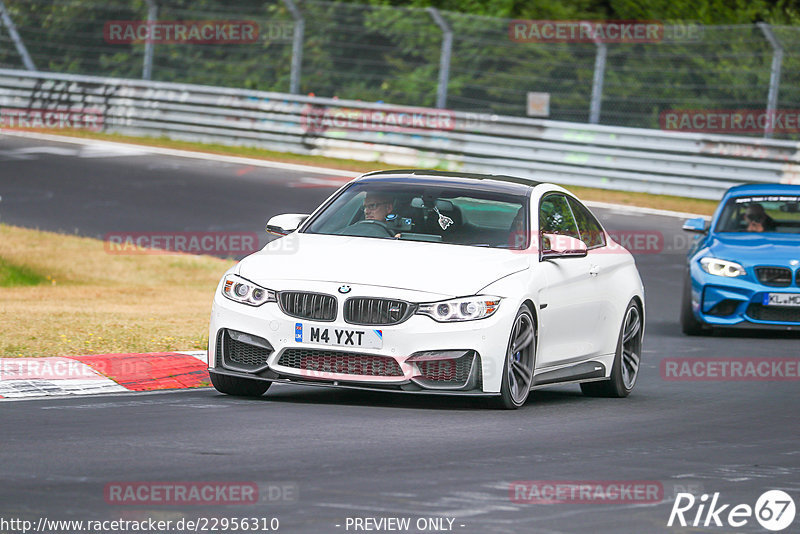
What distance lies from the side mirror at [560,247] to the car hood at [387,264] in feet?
0.88

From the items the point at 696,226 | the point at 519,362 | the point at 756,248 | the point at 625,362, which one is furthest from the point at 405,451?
the point at 696,226

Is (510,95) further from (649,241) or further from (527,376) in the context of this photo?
(527,376)

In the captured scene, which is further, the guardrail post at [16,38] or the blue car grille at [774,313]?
the guardrail post at [16,38]

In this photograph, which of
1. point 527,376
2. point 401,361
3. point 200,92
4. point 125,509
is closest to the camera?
point 125,509

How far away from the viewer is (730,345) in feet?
49.4

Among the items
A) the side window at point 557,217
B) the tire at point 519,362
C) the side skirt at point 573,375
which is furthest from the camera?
the side window at point 557,217

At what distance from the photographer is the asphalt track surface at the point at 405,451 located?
6.49 m

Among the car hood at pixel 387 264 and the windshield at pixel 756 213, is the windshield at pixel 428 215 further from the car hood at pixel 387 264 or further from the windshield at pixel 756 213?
the windshield at pixel 756 213

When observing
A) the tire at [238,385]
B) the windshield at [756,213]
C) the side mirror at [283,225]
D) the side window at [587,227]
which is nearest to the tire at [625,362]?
the side window at [587,227]

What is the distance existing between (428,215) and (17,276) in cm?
881

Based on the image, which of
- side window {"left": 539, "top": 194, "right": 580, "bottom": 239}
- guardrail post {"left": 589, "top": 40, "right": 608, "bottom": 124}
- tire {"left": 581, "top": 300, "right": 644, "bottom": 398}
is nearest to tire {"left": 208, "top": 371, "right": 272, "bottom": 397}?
side window {"left": 539, "top": 194, "right": 580, "bottom": 239}

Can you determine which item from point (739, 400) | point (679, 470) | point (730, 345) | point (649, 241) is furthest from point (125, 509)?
point (649, 241)

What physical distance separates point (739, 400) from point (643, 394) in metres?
0.76

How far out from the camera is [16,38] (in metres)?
34.2
